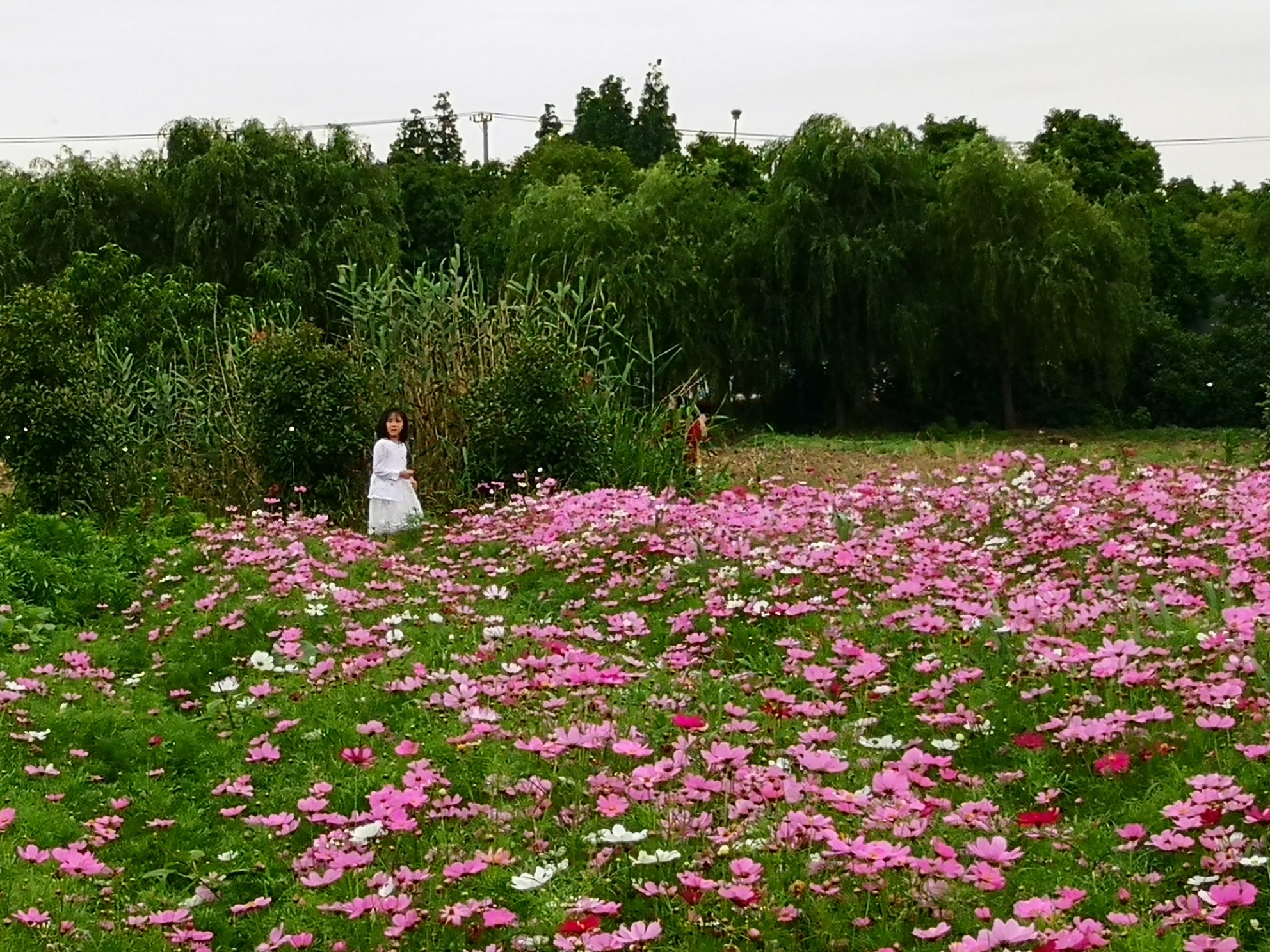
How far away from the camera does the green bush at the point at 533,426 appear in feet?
35.3

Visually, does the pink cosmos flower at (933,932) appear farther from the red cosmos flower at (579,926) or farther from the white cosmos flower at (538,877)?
the white cosmos flower at (538,877)

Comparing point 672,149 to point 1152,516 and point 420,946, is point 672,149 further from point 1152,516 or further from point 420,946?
point 420,946

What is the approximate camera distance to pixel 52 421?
11008 millimetres

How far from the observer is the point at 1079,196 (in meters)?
29.2

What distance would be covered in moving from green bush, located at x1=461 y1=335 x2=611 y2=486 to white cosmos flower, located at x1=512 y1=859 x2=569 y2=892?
7.43 meters

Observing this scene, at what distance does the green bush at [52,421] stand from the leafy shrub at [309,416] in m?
1.23

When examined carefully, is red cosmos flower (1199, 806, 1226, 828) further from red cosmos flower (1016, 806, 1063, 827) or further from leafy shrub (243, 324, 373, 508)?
leafy shrub (243, 324, 373, 508)

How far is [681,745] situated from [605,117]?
47.2m

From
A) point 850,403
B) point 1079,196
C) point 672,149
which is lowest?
point 850,403

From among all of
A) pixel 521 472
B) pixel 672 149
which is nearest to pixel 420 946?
pixel 521 472

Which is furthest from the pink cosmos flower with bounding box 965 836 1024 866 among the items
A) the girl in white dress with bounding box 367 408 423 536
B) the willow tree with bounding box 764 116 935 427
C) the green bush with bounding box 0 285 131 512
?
the willow tree with bounding box 764 116 935 427

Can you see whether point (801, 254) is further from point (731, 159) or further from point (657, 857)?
point (657, 857)

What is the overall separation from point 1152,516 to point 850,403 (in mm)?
22098

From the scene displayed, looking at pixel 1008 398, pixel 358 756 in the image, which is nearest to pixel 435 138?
pixel 1008 398
